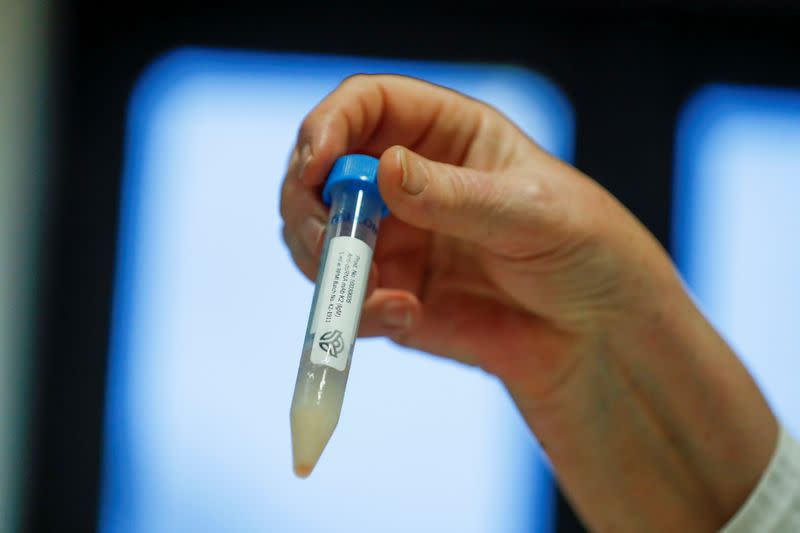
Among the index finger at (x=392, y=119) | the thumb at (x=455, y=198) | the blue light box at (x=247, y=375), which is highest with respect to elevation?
the index finger at (x=392, y=119)

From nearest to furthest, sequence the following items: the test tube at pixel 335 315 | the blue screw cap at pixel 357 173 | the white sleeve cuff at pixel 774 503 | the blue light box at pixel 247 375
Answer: the test tube at pixel 335 315 < the blue screw cap at pixel 357 173 < the white sleeve cuff at pixel 774 503 < the blue light box at pixel 247 375

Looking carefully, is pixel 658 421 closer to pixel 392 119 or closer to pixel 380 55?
pixel 392 119

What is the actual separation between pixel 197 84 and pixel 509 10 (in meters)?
0.70

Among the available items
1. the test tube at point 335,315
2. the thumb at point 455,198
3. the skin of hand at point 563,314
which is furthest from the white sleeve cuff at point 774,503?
the test tube at point 335,315

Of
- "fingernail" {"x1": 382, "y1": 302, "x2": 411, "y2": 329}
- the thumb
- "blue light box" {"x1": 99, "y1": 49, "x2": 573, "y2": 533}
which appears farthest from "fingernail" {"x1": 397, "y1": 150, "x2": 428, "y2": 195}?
"blue light box" {"x1": 99, "y1": 49, "x2": 573, "y2": 533}

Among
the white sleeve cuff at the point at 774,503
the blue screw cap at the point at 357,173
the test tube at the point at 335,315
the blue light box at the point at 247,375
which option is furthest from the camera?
the blue light box at the point at 247,375

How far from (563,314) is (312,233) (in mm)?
313

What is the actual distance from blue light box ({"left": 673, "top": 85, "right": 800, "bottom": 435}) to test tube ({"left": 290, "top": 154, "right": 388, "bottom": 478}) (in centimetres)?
112

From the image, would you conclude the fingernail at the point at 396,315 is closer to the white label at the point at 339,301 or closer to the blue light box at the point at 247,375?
the white label at the point at 339,301

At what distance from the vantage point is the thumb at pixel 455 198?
0.73m

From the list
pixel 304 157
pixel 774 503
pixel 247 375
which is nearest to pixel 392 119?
pixel 304 157

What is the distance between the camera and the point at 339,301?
682 mm

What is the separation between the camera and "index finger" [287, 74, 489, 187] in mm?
829

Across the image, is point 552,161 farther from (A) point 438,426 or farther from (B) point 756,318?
(B) point 756,318
